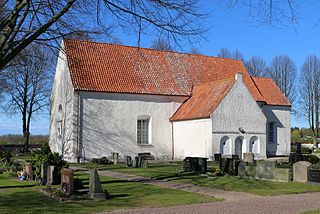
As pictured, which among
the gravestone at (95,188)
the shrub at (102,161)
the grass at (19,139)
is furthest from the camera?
the grass at (19,139)

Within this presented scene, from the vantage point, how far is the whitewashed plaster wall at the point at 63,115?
2928 centimetres

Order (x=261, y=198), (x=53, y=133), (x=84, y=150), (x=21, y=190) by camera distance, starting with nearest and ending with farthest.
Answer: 1. (x=261, y=198)
2. (x=21, y=190)
3. (x=84, y=150)
4. (x=53, y=133)

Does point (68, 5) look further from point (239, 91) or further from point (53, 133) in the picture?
point (53, 133)

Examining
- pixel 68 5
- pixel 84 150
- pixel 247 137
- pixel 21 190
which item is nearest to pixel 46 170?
pixel 21 190

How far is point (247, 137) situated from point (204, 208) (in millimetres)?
20859

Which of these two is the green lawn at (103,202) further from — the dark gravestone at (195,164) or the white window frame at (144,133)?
the white window frame at (144,133)

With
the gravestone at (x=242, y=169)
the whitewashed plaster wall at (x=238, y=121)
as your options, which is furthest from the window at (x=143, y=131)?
the gravestone at (x=242, y=169)

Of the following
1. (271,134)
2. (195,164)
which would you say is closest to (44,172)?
(195,164)

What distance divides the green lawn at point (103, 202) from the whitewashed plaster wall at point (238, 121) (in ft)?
47.0

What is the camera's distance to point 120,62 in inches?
1289

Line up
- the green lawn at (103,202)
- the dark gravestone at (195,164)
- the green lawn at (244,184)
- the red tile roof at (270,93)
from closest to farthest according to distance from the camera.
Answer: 1. the green lawn at (103,202)
2. the green lawn at (244,184)
3. the dark gravestone at (195,164)
4. the red tile roof at (270,93)

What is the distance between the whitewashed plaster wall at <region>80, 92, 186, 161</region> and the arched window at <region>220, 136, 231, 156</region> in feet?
15.4

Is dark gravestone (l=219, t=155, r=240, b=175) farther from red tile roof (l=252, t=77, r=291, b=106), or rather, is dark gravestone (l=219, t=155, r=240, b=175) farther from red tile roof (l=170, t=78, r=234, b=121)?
red tile roof (l=252, t=77, r=291, b=106)

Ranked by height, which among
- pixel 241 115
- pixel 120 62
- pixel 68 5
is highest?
pixel 120 62
